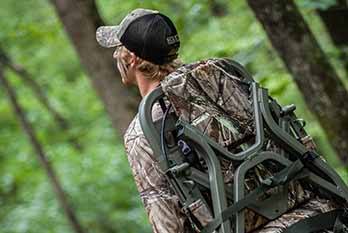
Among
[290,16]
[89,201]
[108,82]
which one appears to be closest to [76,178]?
[89,201]

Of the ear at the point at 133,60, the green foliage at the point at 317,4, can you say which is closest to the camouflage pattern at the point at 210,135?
the ear at the point at 133,60

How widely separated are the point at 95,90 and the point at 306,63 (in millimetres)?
2395

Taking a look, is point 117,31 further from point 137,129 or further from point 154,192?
point 154,192

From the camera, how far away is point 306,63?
19.9 ft

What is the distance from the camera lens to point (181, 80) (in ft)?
10.5

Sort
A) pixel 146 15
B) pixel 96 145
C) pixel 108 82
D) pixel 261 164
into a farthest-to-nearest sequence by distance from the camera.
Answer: pixel 96 145 < pixel 108 82 < pixel 146 15 < pixel 261 164

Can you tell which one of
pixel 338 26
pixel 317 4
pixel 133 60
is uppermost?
pixel 338 26

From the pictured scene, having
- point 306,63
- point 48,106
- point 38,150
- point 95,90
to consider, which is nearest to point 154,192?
point 306,63

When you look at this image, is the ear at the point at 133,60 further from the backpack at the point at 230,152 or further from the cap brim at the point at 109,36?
the backpack at the point at 230,152

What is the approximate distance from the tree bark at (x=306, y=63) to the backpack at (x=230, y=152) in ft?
8.47

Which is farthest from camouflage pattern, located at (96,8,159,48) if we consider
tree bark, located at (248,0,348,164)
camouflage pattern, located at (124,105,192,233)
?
tree bark, located at (248,0,348,164)

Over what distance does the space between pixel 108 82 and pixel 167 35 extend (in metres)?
4.00

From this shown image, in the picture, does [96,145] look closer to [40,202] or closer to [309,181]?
[40,202]

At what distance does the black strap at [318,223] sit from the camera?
3.03 metres
